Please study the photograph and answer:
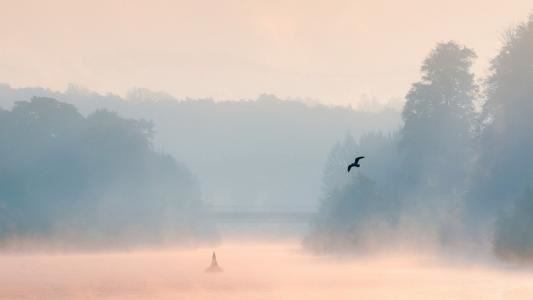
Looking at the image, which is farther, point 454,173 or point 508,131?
point 454,173

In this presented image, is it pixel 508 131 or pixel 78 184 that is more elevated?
pixel 78 184

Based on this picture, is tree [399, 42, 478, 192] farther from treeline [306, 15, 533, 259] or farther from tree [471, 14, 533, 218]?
tree [471, 14, 533, 218]

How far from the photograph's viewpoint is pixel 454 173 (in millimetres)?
136500

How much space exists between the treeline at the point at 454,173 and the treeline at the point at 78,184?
2641 cm

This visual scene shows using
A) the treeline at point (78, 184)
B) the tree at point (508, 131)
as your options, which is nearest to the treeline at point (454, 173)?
the tree at point (508, 131)

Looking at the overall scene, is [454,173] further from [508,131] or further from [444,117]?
[508,131]

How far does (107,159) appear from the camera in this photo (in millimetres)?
183000

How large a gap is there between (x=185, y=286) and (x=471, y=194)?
39.0 meters

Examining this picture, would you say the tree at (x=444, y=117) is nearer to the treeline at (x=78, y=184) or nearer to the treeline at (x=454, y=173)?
the treeline at (x=454, y=173)

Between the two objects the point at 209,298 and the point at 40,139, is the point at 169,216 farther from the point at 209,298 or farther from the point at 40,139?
the point at 209,298

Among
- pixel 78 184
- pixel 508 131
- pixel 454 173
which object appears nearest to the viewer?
pixel 508 131

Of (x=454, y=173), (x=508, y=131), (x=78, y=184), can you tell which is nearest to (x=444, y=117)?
(x=454, y=173)

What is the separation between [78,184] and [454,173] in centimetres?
6090

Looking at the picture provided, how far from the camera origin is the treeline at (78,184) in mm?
165375
